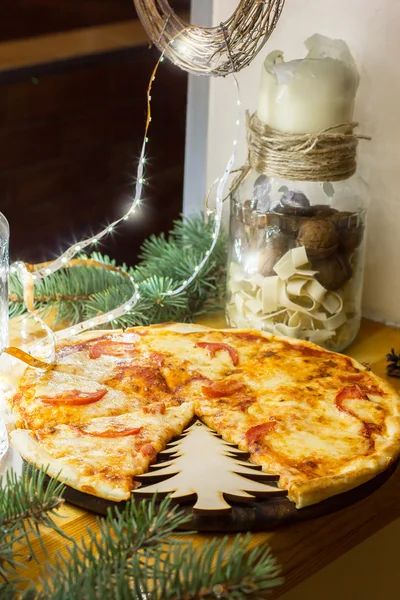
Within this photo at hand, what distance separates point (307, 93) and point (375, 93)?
0.20 meters

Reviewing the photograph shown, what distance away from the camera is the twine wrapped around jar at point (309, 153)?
51.6 inches

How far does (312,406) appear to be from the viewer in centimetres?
115

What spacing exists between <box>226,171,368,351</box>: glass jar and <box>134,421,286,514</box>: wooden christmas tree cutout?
0.34m

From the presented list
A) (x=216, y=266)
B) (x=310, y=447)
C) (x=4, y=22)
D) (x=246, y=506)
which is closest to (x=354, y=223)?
(x=216, y=266)

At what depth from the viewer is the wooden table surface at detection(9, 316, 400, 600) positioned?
951mm

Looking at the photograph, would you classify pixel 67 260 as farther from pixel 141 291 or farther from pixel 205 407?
pixel 205 407

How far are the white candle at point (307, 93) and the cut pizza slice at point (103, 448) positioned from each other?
483 mm

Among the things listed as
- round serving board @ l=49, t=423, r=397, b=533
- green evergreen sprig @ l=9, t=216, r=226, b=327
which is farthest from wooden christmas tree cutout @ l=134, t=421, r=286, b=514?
green evergreen sprig @ l=9, t=216, r=226, b=327

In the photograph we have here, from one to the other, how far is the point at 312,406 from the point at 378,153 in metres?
0.52

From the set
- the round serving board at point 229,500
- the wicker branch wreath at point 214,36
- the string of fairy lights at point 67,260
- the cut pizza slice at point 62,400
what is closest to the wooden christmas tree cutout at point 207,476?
the round serving board at point 229,500

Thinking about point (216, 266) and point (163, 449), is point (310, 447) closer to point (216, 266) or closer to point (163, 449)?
point (163, 449)

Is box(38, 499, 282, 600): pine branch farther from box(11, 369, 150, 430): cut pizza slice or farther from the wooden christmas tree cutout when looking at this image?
box(11, 369, 150, 430): cut pizza slice

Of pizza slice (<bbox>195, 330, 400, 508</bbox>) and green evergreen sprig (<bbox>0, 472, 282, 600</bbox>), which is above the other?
green evergreen sprig (<bbox>0, 472, 282, 600</bbox>)

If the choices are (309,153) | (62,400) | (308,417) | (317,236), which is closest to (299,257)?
(317,236)
